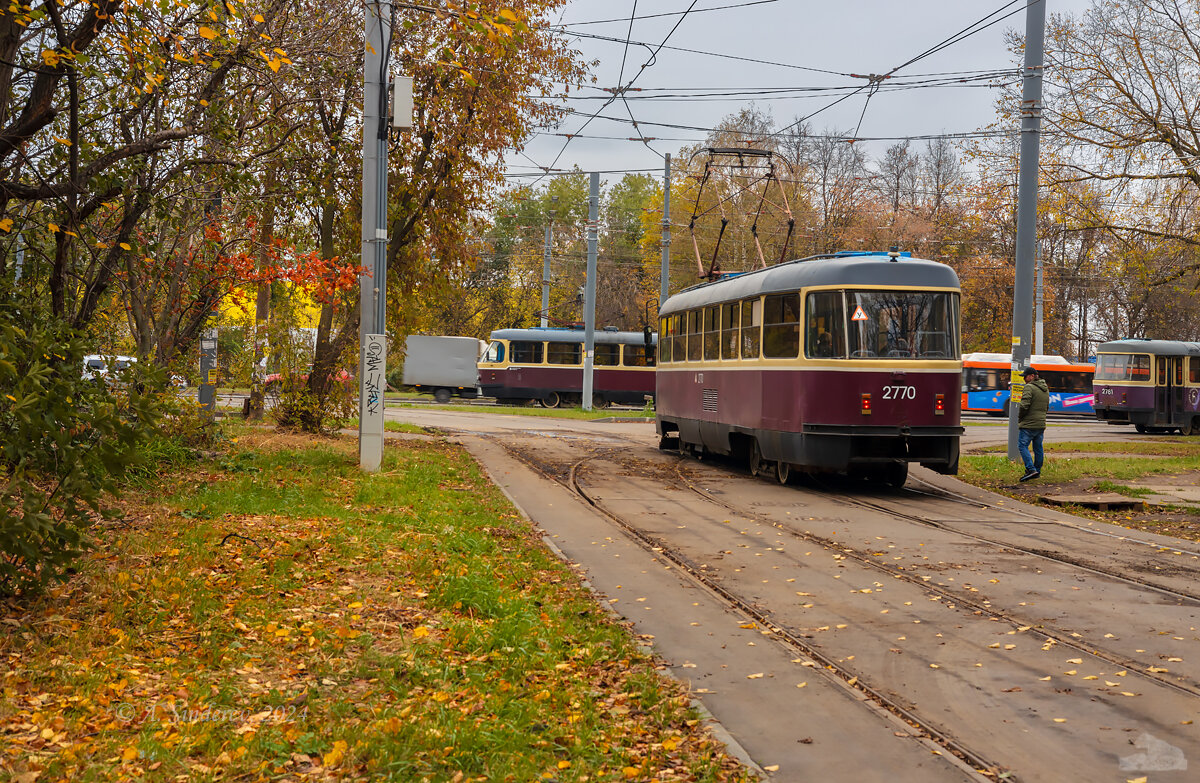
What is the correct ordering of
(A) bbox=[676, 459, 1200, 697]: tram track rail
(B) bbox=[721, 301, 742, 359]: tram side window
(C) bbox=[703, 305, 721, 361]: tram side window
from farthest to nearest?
(C) bbox=[703, 305, 721, 361]: tram side window, (B) bbox=[721, 301, 742, 359]: tram side window, (A) bbox=[676, 459, 1200, 697]: tram track rail

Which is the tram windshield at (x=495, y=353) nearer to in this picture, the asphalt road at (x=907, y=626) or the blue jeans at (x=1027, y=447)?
the blue jeans at (x=1027, y=447)

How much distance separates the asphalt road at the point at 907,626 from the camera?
5.41 metres

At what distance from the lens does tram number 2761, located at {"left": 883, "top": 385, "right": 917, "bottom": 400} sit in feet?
50.8

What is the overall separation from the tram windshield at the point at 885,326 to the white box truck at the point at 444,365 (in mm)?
34972

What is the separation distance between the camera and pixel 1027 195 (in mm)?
19094

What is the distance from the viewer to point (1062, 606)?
8.49 m

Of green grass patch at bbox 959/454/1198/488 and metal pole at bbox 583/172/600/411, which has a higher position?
metal pole at bbox 583/172/600/411

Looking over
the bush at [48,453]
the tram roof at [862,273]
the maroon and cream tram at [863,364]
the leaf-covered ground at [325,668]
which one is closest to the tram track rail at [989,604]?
the maroon and cream tram at [863,364]

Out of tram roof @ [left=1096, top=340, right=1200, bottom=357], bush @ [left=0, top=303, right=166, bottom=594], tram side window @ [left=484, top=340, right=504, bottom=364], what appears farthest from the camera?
tram side window @ [left=484, top=340, right=504, bottom=364]

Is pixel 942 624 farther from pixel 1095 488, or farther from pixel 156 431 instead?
pixel 1095 488

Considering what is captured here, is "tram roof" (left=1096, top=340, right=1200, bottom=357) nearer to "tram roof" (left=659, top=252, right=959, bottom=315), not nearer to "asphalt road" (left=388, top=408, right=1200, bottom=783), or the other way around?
"tram roof" (left=659, top=252, right=959, bottom=315)

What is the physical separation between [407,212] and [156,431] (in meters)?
13.2

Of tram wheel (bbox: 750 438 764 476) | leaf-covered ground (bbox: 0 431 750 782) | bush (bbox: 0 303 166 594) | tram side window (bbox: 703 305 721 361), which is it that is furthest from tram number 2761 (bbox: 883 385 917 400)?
bush (bbox: 0 303 166 594)

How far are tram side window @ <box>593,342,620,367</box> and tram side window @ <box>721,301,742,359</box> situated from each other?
2807 cm
